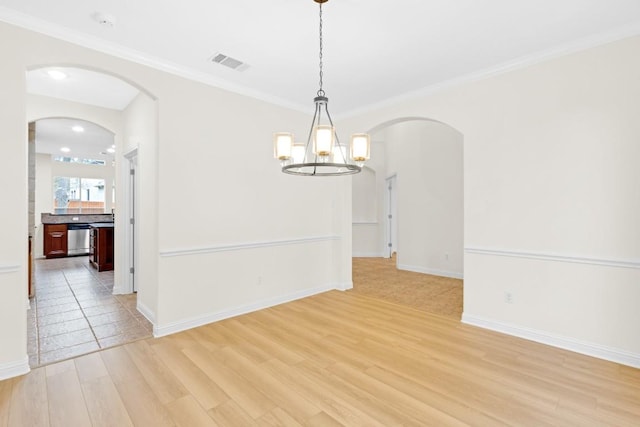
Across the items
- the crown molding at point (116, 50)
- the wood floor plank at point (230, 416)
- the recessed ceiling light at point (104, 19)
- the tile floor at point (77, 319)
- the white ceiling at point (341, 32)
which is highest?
the white ceiling at point (341, 32)

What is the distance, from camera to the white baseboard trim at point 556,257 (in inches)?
107

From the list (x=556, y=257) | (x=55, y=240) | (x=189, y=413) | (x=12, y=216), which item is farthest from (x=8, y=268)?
(x=55, y=240)

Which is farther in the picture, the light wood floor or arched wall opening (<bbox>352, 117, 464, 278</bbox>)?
arched wall opening (<bbox>352, 117, 464, 278</bbox>)

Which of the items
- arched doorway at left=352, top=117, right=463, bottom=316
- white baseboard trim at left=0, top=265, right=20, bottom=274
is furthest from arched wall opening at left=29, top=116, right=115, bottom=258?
arched doorway at left=352, top=117, right=463, bottom=316

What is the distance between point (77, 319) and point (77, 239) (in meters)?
6.18

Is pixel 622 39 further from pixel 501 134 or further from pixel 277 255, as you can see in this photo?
pixel 277 255

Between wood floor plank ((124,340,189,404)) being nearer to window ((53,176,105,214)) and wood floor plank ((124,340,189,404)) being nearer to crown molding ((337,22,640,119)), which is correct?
crown molding ((337,22,640,119))

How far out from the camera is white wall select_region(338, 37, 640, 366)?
8.91ft

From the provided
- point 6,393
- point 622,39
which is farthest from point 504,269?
point 6,393

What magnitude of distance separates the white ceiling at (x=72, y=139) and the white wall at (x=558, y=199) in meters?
5.71

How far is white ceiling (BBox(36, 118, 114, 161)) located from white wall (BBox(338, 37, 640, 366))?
5.71 m

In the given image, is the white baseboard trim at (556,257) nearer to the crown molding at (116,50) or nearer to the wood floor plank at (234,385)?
the wood floor plank at (234,385)

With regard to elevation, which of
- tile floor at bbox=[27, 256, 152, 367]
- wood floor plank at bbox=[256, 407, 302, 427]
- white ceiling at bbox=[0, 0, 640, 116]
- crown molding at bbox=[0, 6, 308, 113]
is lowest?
wood floor plank at bbox=[256, 407, 302, 427]

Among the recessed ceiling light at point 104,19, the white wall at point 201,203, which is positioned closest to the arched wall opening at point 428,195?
the white wall at point 201,203
